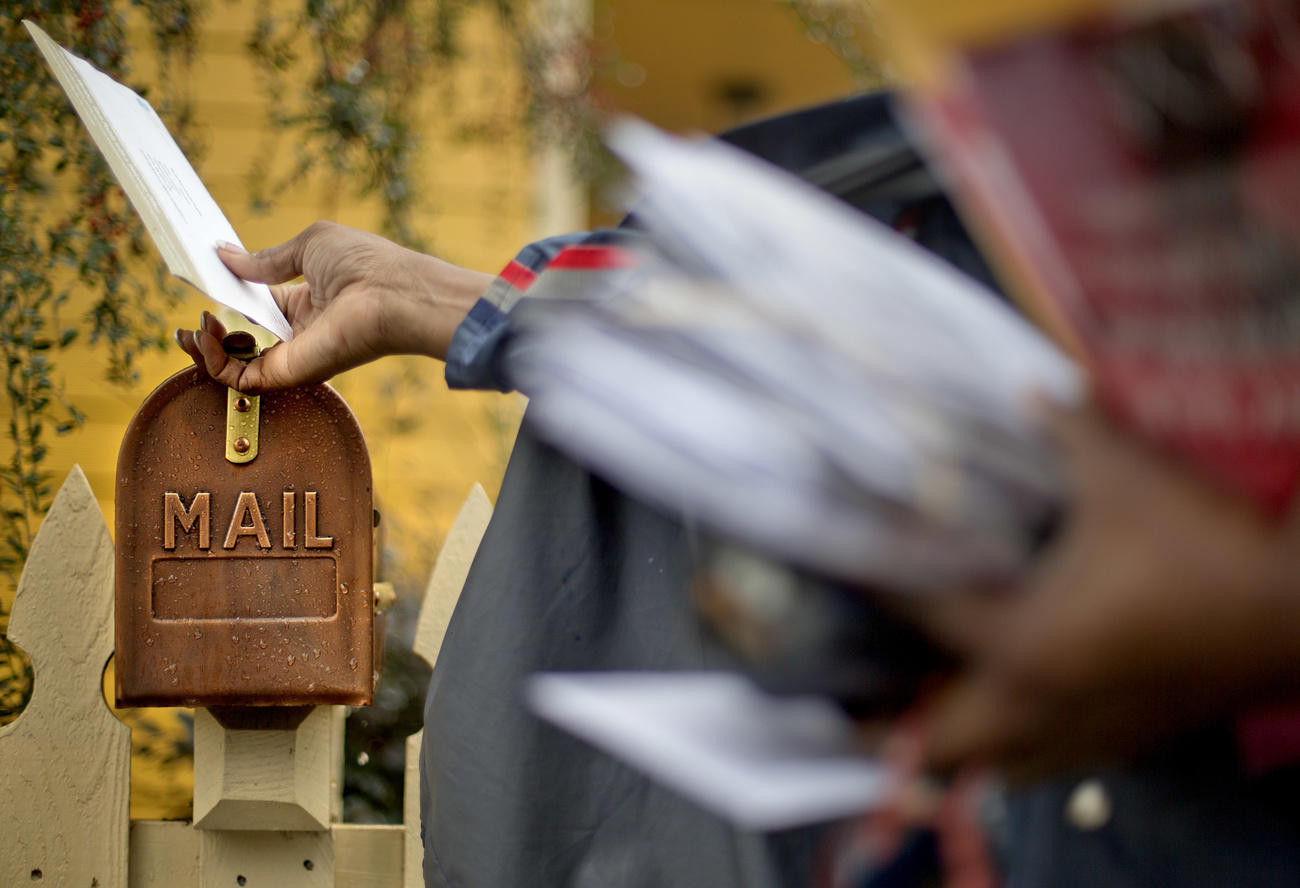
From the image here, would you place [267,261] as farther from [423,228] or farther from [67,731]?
[423,228]

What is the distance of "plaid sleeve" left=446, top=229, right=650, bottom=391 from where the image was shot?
875 millimetres

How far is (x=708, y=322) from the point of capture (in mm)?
427

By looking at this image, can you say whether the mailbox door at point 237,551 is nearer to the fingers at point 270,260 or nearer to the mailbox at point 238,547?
the mailbox at point 238,547

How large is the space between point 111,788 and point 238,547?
0.43m

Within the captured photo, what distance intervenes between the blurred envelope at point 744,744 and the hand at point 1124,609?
5 cm

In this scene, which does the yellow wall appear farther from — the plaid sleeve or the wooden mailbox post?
the plaid sleeve

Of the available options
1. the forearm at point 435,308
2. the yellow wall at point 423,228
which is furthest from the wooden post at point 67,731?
the yellow wall at point 423,228

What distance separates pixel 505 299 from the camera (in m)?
0.91

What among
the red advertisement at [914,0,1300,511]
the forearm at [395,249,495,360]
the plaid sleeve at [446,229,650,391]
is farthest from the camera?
the forearm at [395,249,495,360]

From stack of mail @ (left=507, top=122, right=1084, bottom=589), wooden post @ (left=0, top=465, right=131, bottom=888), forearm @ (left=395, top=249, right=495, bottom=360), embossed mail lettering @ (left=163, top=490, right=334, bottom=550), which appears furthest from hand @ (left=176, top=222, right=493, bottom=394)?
stack of mail @ (left=507, top=122, right=1084, bottom=589)

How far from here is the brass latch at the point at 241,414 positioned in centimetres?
132

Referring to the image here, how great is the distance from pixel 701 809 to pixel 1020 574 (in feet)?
1.92

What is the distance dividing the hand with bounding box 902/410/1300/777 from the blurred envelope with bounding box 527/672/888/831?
5cm

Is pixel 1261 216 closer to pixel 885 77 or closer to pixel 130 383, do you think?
pixel 130 383
